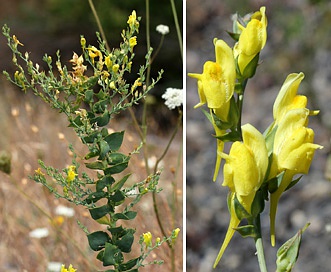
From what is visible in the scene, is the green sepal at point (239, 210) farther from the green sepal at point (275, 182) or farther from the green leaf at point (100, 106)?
the green leaf at point (100, 106)

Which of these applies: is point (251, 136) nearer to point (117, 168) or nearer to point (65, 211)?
point (117, 168)

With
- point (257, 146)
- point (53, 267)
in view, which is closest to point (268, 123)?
point (53, 267)

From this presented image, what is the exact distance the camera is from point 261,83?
239 cm

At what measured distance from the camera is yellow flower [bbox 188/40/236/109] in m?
0.74

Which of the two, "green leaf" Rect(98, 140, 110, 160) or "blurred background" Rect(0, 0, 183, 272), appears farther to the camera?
"blurred background" Rect(0, 0, 183, 272)

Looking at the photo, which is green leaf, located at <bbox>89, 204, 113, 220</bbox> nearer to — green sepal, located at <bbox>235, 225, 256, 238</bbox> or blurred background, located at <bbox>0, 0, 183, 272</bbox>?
green sepal, located at <bbox>235, 225, 256, 238</bbox>

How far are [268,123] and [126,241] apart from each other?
150cm

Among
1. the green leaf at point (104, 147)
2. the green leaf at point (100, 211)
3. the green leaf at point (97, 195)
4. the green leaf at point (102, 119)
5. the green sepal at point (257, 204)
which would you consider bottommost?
the green sepal at point (257, 204)

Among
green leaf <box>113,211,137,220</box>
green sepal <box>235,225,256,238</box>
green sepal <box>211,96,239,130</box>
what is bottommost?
green sepal <box>235,225,256,238</box>

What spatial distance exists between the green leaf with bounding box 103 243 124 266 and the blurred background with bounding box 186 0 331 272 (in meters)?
0.97

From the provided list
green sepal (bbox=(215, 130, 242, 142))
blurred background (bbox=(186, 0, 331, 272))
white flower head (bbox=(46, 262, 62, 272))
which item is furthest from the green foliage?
blurred background (bbox=(186, 0, 331, 272))

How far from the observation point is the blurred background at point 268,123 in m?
1.94

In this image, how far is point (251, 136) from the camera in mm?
712

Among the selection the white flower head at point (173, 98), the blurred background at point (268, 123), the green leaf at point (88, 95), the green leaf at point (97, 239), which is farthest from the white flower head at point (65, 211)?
the green leaf at point (88, 95)
